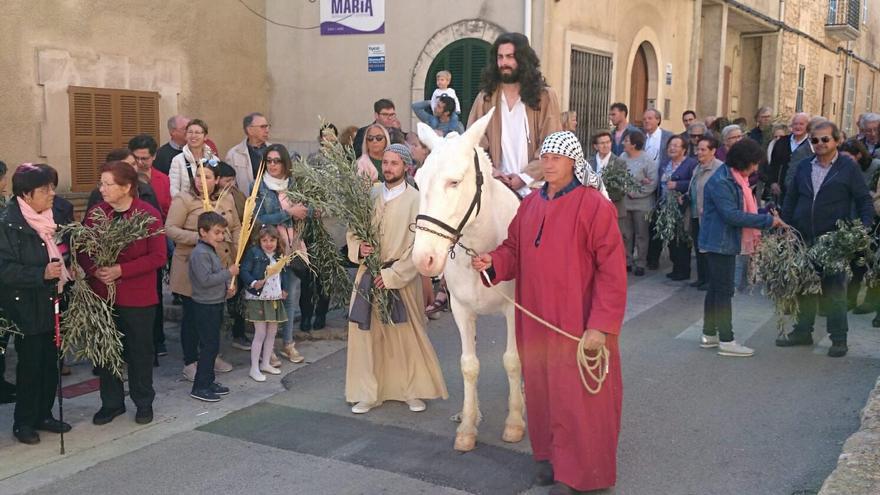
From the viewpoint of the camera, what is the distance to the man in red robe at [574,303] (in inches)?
162

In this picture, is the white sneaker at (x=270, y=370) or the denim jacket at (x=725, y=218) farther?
the denim jacket at (x=725, y=218)

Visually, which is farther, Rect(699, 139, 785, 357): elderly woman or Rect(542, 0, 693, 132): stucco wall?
Rect(542, 0, 693, 132): stucco wall

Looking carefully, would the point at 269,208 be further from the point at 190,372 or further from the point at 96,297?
the point at 96,297

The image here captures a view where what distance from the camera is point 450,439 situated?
5.17 metres

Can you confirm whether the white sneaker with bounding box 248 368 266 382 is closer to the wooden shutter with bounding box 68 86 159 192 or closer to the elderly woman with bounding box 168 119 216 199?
the elderly woman with bounding box 168 119 216 199

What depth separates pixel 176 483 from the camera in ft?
15.0

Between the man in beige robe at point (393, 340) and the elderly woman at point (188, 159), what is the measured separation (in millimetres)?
2329

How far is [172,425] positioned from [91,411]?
2.38 feet

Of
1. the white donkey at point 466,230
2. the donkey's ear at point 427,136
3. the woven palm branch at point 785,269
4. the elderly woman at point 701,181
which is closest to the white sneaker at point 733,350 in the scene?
the woven palm branch at point 785,269

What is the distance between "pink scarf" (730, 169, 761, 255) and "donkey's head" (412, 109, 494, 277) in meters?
3.54

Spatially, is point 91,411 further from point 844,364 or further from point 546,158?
point 844,364

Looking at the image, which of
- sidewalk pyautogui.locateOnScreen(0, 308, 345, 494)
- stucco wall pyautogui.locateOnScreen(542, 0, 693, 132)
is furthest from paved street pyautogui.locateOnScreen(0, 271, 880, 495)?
stucco wall pyautogui.locateOnScreen(542, 0, 693, 132)

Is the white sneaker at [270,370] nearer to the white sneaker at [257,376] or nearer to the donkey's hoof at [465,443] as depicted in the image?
the white sneaker at [257,376]

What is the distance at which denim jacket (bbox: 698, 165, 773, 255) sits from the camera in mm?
6945
